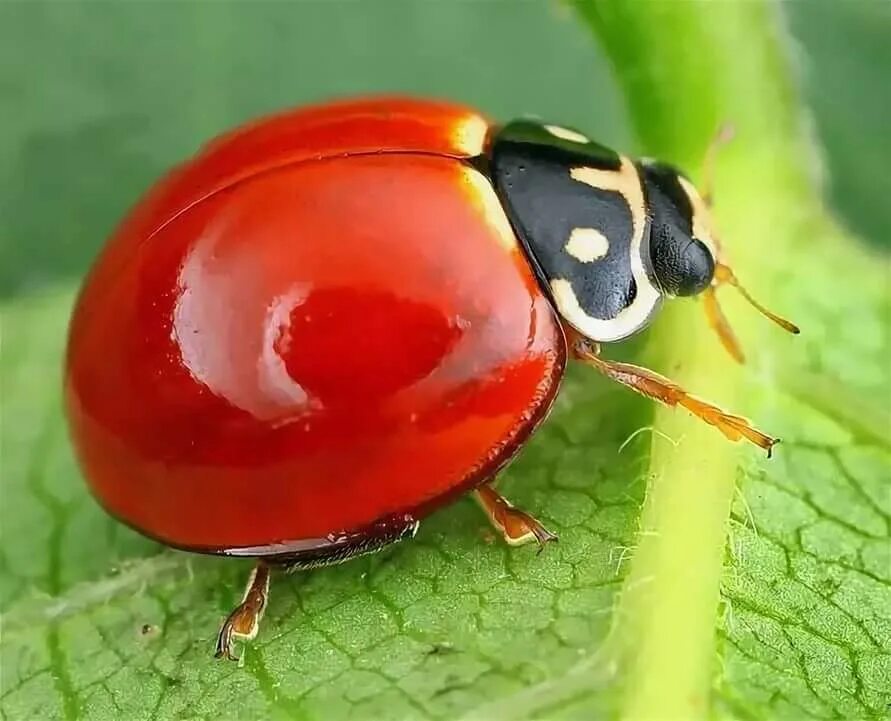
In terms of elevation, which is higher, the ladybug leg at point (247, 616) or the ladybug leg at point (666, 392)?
the ladybug leg at point (666, 392)

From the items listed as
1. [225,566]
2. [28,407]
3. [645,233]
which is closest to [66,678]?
[225,566]

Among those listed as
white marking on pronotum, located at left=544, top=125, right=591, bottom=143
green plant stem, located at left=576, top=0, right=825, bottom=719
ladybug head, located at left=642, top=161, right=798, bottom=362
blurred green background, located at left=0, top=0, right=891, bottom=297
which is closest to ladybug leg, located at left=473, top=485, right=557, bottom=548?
green plant stem, located at left=576, top=0, right=825, bottom=719

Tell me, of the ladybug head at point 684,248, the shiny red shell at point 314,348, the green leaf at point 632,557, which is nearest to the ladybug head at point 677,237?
the ladybug head at point 684,248

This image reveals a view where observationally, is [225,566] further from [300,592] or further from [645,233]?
[645,233]

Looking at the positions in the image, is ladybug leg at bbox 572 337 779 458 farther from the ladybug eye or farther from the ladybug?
the ladybug eye

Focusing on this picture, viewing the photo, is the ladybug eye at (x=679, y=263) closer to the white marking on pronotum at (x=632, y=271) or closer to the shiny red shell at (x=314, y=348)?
the white marking on pronotum at (x=632, y=271)

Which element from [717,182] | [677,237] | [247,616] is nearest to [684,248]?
[677,237]

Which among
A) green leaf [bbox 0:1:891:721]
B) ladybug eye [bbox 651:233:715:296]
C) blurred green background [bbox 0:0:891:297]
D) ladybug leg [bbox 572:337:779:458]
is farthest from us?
blurred green background [bbox 0:0:891:297]
